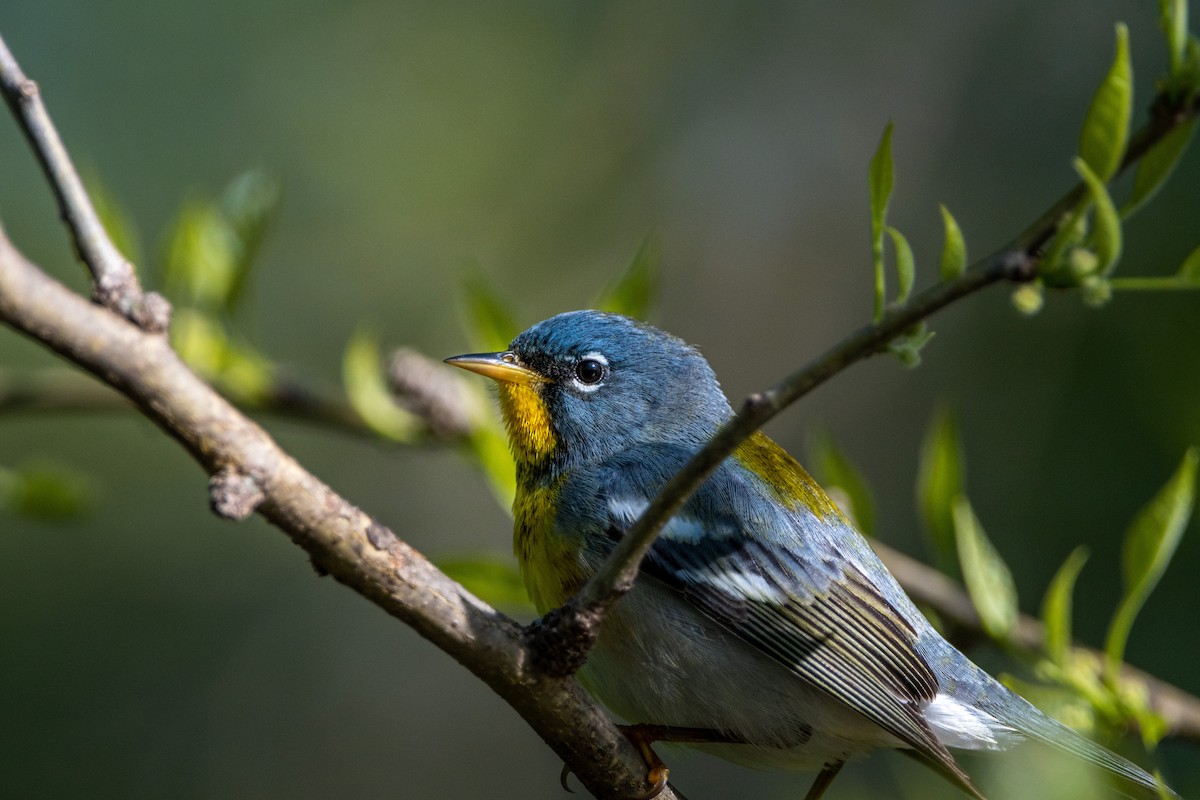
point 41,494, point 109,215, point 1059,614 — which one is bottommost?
point 1059,614

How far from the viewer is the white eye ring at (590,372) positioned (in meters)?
3.30

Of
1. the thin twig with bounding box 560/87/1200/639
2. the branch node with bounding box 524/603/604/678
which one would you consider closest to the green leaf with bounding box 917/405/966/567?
the branch node with bounding box 524/603/604/678

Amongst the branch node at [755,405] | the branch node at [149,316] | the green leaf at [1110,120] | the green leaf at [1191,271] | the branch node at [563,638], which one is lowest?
the branch node at [563,638]

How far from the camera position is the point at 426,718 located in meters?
6.87

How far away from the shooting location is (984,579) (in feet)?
9.04

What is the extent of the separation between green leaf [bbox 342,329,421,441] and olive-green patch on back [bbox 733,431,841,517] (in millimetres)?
943

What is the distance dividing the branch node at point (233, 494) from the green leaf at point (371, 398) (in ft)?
5.11

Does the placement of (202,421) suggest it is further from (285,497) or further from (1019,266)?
(1019,266)

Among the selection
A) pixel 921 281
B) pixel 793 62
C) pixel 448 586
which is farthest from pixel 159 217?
pixel 448 586

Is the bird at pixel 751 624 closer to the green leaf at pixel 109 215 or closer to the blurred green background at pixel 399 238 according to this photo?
the green leaf at pixel 109 215

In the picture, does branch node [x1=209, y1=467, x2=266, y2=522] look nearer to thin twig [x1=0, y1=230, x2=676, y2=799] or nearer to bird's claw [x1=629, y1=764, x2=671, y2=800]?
thin twig [x1=0, y1=230, x2=676, y2=799]

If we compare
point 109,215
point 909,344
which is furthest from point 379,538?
point 109,215

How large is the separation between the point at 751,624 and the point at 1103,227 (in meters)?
1.52

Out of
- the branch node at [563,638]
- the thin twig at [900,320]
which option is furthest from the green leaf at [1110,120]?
the branch node at [563,638]
